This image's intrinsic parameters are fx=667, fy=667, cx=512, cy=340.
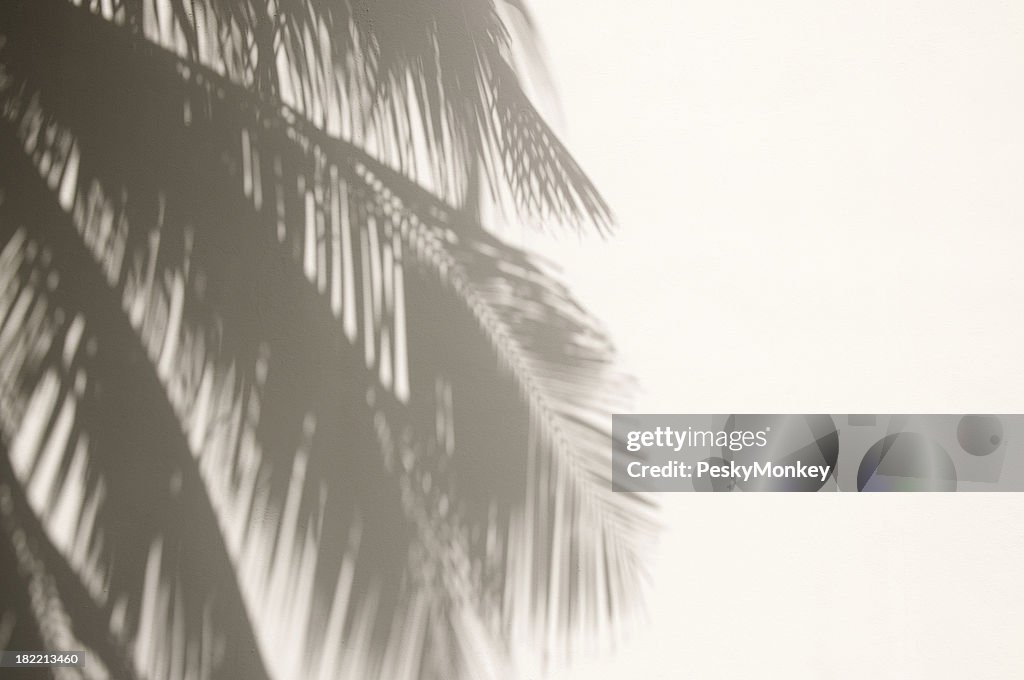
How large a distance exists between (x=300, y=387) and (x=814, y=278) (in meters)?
1.38

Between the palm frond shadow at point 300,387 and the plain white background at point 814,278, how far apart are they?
8.4 inches

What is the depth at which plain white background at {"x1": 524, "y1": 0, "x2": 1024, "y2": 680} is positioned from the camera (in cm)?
168

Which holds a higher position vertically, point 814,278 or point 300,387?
point 814,278

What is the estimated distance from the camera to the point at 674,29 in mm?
1777

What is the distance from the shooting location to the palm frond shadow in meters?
1.74

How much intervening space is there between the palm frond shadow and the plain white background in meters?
0.21

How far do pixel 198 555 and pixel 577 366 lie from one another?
113 cm

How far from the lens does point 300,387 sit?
5.90 ft

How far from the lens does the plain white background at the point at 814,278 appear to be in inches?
66.0

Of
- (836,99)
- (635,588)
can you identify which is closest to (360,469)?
(635,588)

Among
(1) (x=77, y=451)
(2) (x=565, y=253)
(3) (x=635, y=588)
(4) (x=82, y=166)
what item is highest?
(4) (x=82, y=166)

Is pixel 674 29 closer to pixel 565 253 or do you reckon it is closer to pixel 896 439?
pixel 565 253

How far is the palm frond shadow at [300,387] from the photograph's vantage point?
1.74 metres

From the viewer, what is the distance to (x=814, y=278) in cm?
173
